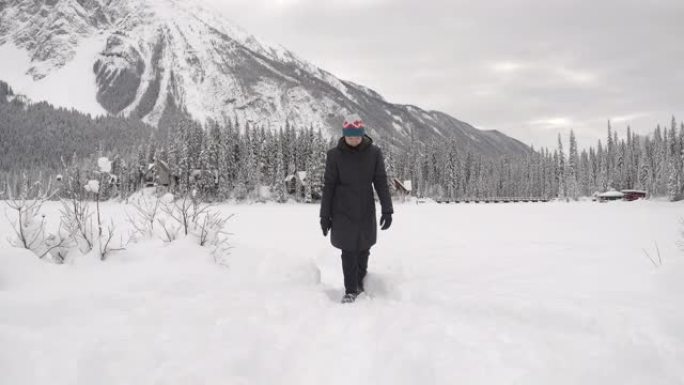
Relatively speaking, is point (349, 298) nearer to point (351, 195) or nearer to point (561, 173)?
point (351, 195)

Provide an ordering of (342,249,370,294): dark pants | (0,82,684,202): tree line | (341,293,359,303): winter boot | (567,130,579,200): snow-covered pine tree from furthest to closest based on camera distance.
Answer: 1. (567,130,579,200): snow-covered pine tree
2. (0,82,684,202): tree line
3. (342,249,370,294): dark pants
4. (341,293,359,303): winter boot

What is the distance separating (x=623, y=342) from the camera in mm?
3340

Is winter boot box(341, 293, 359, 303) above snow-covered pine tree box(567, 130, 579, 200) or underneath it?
underneath

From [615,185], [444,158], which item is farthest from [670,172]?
[444,158]

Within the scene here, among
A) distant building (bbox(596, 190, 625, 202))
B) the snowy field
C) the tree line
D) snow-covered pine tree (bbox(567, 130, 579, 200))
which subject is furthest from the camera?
snow-covered pine tree (bbox(567, 130, 579, 200))

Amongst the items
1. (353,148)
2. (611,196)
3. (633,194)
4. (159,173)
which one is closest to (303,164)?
(159,173)

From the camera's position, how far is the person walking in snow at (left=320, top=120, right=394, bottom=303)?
5.86m

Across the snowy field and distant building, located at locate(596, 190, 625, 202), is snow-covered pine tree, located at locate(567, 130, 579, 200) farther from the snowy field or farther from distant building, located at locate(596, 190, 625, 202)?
the snowy field

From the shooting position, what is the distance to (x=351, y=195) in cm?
592

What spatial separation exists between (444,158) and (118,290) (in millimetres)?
101597

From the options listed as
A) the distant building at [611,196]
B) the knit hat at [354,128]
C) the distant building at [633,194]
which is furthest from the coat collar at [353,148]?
the distant building at [611,196]

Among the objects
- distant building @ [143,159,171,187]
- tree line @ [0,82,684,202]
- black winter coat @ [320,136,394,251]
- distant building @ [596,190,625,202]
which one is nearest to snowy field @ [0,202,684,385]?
black winter coat @ [320,136,394,251]

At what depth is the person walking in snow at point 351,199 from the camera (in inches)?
231

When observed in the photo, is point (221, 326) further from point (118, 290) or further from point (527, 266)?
point (527, 266)
